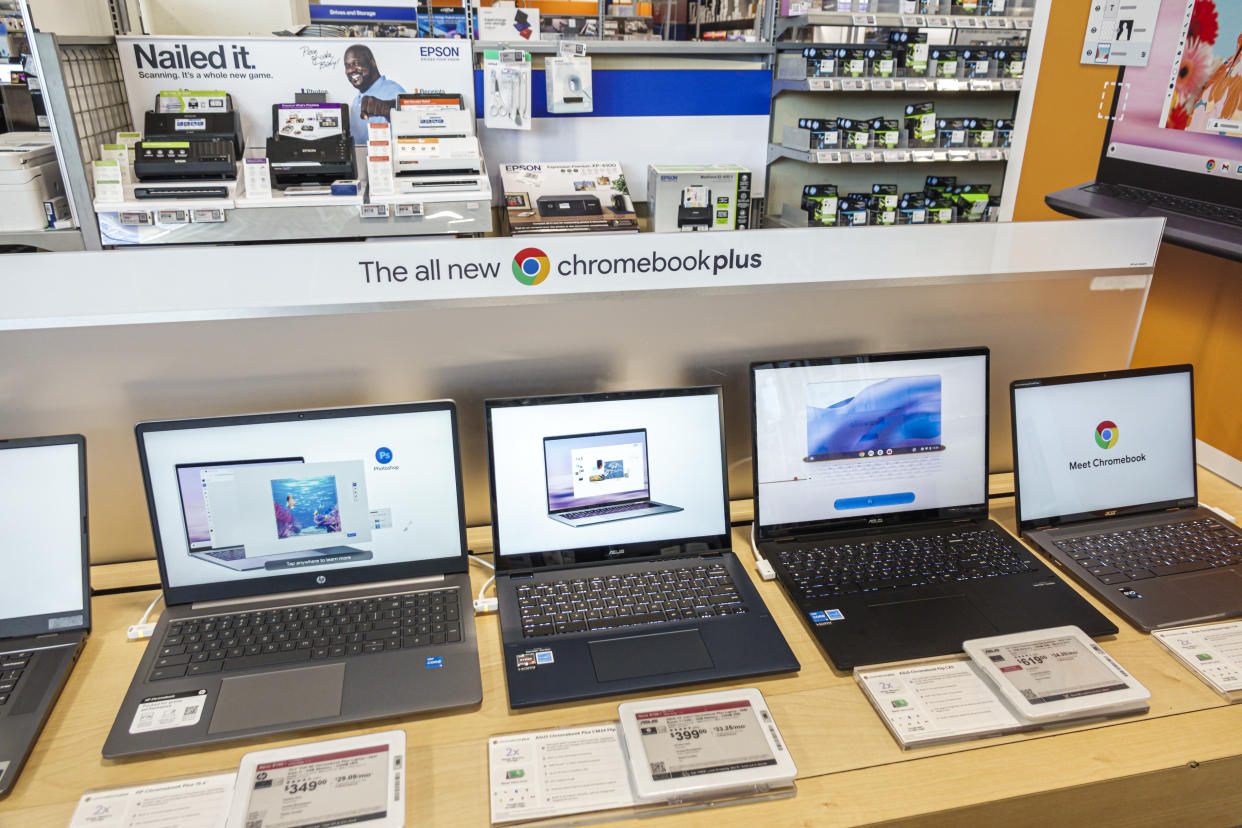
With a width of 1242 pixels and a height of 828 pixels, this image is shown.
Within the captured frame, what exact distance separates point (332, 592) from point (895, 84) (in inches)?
138

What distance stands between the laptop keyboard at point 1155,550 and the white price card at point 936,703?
394 mm

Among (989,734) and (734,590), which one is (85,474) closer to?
(734,590)

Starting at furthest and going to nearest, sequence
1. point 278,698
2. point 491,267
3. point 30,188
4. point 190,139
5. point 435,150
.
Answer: point 435,150 → point 190,139 → point 30,188 → point 491,267 → point 278,698

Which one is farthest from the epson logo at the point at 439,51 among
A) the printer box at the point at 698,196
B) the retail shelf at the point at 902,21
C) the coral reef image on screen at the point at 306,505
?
the coral reef image on screen at the point at 306,505

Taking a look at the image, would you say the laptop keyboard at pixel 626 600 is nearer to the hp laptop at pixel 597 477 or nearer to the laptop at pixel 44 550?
the hp laptop at pixel 597 477

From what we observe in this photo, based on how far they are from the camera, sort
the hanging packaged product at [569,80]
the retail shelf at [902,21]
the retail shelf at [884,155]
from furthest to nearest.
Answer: the retail shelf at [884,155], the retail shelf at [902,21], the hanging packaged product at [569,80]

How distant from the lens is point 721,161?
402cm

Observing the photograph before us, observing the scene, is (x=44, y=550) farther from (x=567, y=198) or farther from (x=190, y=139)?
(x=567, y=198)

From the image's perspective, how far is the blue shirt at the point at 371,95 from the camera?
3.29 metres

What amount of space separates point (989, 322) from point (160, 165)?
265cm

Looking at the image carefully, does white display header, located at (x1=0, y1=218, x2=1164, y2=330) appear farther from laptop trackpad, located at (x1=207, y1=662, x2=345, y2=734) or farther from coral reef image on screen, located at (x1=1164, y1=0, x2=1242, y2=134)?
coral reef image on screen, located at (x1=1164, y1=0, x2=1242, y2=134)

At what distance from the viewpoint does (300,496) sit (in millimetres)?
1181

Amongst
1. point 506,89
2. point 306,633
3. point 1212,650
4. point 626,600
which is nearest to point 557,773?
point 626,600

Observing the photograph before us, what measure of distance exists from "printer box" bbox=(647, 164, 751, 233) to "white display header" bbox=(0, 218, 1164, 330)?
2.09 m
